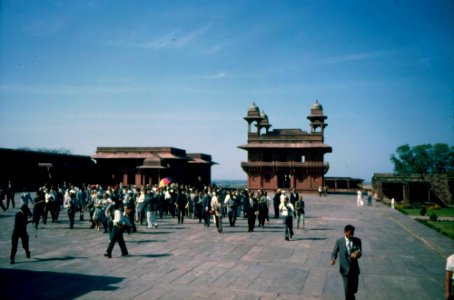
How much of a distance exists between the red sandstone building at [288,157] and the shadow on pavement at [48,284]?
4118 cm

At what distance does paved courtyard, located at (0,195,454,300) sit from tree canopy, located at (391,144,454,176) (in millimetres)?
69159

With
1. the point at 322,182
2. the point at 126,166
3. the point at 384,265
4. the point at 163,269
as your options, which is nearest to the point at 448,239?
the point at 384,265

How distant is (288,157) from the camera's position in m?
49.1

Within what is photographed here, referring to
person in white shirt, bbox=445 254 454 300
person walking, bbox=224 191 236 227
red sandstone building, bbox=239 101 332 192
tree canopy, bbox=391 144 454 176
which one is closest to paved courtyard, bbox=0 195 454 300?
person walking, bbox=224 191 236 227

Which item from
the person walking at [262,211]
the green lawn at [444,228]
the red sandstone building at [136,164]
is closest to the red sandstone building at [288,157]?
the red sandstone building at [136,164]

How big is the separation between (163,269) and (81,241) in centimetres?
460

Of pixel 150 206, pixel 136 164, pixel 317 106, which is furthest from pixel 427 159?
pixel 150 206

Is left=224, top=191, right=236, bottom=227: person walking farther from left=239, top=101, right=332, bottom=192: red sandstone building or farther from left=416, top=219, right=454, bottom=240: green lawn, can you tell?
left=239, top=101, right=332, bottom=192: red sandstone building

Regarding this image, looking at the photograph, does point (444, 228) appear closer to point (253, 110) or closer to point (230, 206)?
point (230, 206)

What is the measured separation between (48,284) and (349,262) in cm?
580

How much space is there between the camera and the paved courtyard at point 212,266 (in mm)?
7016

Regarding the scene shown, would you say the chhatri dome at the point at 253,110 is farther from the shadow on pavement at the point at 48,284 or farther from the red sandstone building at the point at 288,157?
the shadow on pavement at the point at 48,284

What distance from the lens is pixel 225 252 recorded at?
1062cm

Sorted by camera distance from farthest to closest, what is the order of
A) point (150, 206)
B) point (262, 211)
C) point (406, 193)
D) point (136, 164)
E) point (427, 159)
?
1. point (427, 159)
2. point (136, 164)
3. point (406, 193)
4. point (262, 211)
5. point (150, 206)
